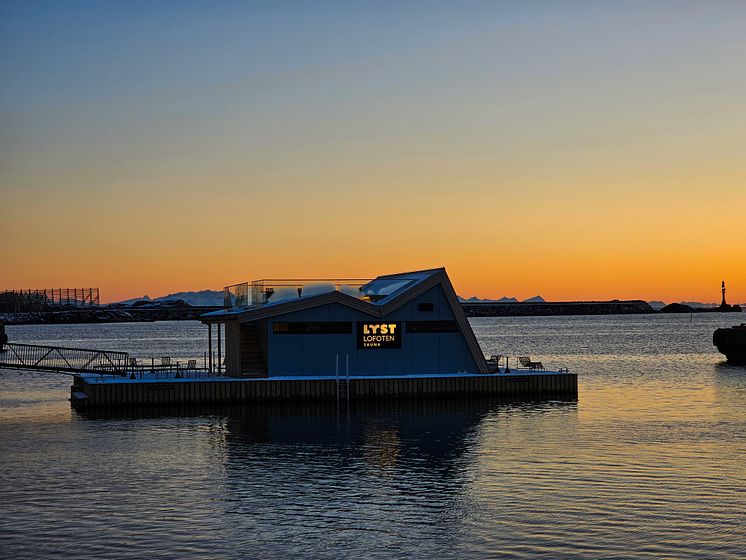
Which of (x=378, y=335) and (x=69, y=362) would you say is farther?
(x=69, y=362)

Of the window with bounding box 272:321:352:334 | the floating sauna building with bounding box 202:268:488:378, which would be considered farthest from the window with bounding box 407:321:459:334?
the window with bounding box 272:321:352:334

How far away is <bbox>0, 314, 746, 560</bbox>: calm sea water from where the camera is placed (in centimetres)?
2595

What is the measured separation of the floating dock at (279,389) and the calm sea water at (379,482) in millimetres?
1047

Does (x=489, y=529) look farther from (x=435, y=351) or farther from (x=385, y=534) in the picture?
(x=435, y=351)

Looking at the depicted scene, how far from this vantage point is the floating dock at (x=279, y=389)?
56.2 m

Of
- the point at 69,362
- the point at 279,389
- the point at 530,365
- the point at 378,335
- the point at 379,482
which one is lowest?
the point at 379,482

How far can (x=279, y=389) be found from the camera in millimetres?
57344

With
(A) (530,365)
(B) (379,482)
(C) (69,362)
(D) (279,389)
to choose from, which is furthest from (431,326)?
(C) (69,362)

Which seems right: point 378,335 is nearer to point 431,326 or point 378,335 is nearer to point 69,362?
point 431,326

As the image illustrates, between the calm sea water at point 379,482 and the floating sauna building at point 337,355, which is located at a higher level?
the floating sauna building at point 337,355

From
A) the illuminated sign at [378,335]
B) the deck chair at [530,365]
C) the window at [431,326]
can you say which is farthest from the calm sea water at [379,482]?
the deck chair at [530,365]

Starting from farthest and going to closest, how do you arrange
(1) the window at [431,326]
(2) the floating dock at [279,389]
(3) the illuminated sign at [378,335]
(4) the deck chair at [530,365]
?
(4) the deck chair at [530,365]
(1) the window at [431,326]
(3) the illuminated sign at [378,335]
(2) the floating dock at [279,389]

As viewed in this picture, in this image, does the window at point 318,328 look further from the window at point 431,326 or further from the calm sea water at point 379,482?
the calm sea water at point 379,482

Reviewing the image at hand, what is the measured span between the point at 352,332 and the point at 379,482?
989 inches
